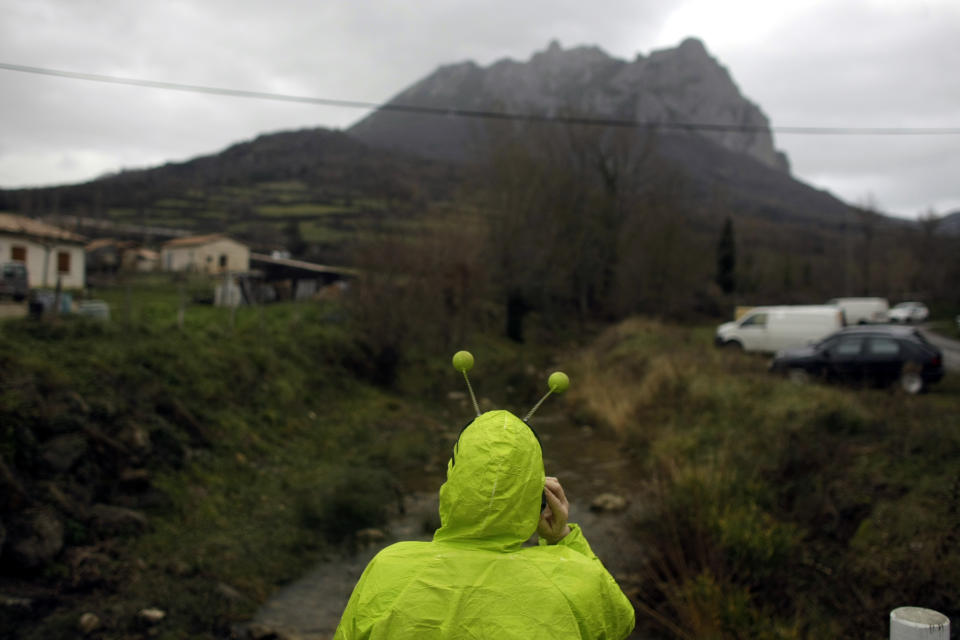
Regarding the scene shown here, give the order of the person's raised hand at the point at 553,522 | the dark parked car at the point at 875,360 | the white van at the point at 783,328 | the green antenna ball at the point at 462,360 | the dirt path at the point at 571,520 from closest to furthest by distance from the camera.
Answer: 1. the person's raised hand at the point at 553,522
2. the green antenna ball at the point at 462,360
3. the dirt path at the point at 571,520
4. the dark parked car at the point at 875,360
5. the white van at the point at 783,328

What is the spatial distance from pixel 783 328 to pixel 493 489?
2261 cm

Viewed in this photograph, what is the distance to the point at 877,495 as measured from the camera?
8.59 metres

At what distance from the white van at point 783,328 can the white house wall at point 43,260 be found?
25.7m

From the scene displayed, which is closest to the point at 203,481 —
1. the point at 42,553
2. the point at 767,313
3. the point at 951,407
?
the point at 42,553

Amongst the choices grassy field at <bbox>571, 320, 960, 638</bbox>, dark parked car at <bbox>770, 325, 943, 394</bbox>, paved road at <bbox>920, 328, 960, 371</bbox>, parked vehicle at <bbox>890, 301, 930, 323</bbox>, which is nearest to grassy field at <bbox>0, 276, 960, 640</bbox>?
grassy field at <bbox>571, 320, 960, 638</bbox>

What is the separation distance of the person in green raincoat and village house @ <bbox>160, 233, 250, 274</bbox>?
4059 cm

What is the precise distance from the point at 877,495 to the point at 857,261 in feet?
193

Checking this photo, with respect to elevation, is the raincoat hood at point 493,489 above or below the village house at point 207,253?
below

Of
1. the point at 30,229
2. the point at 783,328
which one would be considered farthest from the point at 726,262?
the point at 30,229

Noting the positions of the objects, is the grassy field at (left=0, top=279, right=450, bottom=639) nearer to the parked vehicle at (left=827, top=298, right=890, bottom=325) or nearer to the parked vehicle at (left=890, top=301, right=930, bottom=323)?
the parked vehicle at (left=827, top=298, right=890, bottom=325)

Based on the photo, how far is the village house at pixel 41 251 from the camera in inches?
1049

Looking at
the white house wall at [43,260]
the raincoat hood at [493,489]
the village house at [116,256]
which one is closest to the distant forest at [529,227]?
the village house at [116,256]

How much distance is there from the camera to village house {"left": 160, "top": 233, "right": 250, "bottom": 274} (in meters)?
40.6

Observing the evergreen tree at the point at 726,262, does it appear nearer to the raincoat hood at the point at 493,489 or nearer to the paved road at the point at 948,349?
the paved road at the point at 948,349
